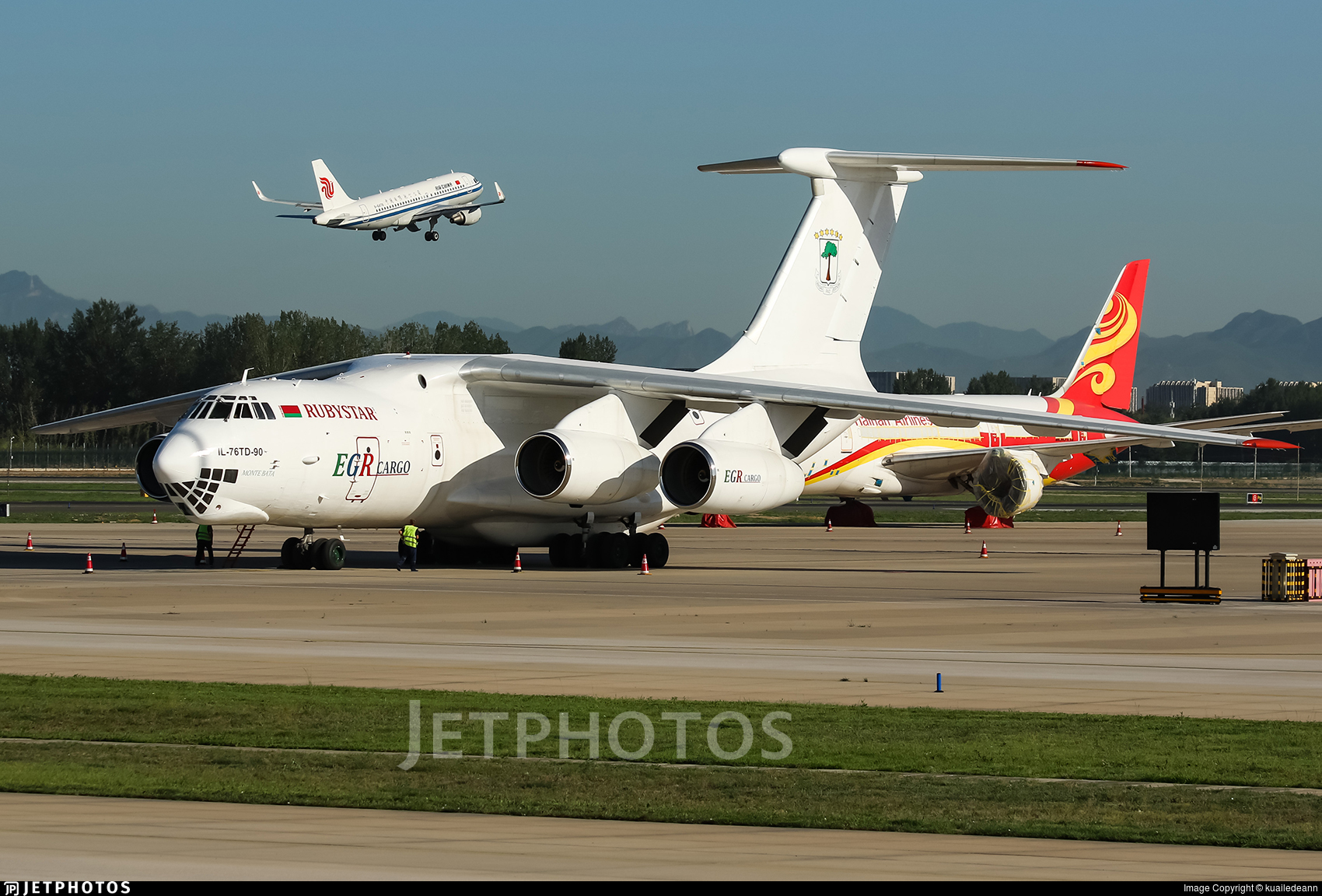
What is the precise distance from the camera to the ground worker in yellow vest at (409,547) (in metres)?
28.8

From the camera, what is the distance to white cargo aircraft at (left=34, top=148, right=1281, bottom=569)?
1022 inches

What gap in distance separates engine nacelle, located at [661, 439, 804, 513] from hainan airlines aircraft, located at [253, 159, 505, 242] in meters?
38.4

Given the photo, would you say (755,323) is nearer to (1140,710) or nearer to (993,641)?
(993,641)

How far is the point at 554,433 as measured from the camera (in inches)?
1093

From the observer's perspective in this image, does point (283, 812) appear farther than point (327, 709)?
No

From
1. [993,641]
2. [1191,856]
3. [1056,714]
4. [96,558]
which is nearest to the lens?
[1191,856]

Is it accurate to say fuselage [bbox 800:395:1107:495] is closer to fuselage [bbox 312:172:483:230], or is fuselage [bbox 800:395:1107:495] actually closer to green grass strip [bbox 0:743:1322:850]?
fuselage [bbox 312:172:483:230]

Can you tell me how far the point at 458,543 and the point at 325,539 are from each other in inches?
128

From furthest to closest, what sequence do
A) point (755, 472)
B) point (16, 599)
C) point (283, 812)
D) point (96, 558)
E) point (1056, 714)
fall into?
point (96, 558) → point (755, 472) → point (16, 599) → point (1056, 714) → point (283, 812)

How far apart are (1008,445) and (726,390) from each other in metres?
25.4

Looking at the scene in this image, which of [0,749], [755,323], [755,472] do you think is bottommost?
[0,749]

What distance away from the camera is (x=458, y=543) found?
31344 millimetres

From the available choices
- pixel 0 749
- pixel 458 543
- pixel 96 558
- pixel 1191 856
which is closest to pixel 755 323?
pixel 458 543

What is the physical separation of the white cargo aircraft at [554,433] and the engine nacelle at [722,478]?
3 cm
